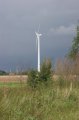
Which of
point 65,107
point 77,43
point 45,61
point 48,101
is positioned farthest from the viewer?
point 77,43

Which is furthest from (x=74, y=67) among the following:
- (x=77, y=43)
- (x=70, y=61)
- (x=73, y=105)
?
(x=73, y=105)

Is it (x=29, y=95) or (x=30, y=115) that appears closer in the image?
(x=30, y=115)

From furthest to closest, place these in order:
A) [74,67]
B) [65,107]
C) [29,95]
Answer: [74,67], [65,107], [29,95]

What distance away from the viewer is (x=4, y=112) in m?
12.3

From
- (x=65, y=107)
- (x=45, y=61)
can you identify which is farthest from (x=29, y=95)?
(x=45, y=61)

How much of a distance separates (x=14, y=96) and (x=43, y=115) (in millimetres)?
1097

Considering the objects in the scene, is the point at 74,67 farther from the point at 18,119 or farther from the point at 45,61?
the point at 18,119

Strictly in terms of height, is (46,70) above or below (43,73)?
above

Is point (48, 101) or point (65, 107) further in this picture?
point (65, 107)

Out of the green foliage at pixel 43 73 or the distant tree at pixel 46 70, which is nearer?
the green foliage at pixel 43 73

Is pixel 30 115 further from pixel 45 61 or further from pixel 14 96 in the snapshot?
pixel 45 61

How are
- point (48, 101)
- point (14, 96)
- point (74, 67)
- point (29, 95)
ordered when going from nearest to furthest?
point (14, 96), point (29, 95), point (48, 101), point (74, 67)

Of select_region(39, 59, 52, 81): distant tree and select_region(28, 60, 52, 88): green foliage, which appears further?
select_region(39, 59, 52, 81): distant tree

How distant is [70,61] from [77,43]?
15027mm
